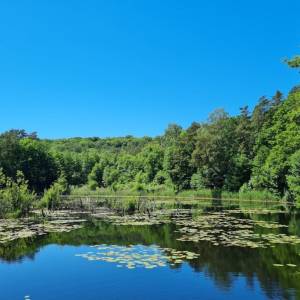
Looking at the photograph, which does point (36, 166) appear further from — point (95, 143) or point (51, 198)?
point (95, 143)

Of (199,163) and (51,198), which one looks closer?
(51,198)

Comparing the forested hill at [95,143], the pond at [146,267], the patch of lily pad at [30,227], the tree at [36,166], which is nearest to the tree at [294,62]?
the pond at [146,267]

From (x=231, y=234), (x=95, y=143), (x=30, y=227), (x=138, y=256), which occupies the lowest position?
(x=138, y=256)

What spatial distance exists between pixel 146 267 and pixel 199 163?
47.0 m

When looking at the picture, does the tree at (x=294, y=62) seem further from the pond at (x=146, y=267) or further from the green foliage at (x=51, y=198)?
the green foliage at (x=51, y=198)

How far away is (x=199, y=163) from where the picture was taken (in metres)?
58.7

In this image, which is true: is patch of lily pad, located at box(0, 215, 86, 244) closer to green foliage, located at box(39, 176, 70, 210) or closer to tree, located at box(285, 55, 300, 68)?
green foliage, located at box(39, 176, 70, 210)

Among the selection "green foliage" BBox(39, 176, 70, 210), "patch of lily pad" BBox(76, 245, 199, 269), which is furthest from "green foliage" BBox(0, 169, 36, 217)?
"patch of lily pad" BBox(76, 245, 199, 269)

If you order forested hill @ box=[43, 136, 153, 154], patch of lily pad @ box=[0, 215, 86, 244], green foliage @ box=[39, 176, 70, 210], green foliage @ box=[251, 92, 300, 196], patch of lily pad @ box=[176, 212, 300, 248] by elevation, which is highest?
forested hill @ box=[43, 136, 153, 154]

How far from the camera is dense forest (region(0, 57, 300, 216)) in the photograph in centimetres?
3478

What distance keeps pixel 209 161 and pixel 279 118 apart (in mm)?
13399

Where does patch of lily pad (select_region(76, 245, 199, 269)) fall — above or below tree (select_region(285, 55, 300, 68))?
below

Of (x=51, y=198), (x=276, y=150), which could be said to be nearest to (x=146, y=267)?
(x=51, y=198)

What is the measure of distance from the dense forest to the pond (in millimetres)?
9870
